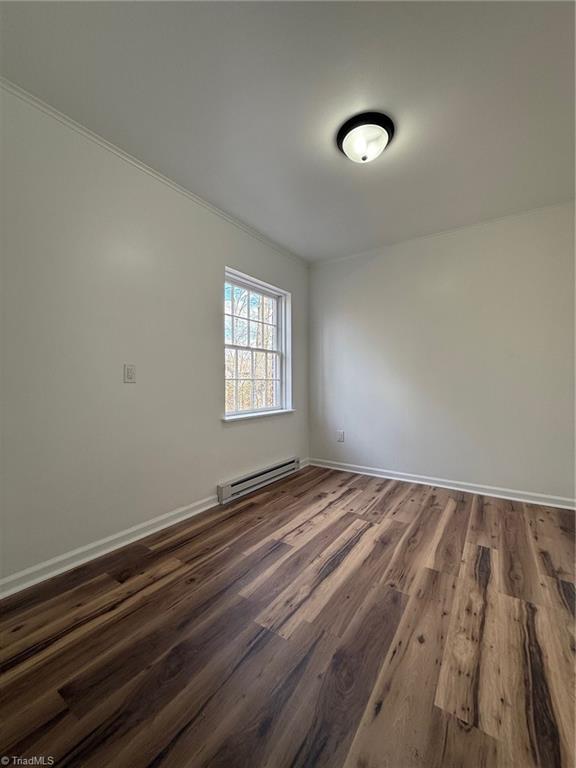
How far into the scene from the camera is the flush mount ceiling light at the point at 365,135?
171 cm

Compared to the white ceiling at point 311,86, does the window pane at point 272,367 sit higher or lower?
lower

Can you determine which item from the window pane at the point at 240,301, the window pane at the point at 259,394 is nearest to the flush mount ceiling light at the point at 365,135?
the window pane at the point at 240,301

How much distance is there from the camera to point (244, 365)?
3.13m

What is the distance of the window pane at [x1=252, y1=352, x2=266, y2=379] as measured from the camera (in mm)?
3295

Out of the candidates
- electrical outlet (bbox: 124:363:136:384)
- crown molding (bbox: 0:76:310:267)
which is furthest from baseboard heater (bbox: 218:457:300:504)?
crown molding (bbox: 0:76:310:267)

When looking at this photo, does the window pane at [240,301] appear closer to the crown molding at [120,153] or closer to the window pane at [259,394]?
the crown molding at [120,153]

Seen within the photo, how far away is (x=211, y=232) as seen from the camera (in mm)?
2619

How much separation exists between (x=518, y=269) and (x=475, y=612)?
284 centimetres

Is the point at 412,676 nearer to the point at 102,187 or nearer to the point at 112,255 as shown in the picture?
the point at 112,255

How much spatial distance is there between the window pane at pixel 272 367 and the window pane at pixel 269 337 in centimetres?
10

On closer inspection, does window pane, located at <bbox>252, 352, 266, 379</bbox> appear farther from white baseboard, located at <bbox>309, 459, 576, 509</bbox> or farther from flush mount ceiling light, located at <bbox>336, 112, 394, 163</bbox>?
flush mount ceiling light, located at <bbox>336, 112, 394, 163</bbox>

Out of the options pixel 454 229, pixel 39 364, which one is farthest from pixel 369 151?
pixel 39 364

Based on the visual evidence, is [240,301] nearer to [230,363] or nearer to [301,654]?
[230,363]

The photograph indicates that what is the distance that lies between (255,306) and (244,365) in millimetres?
722
